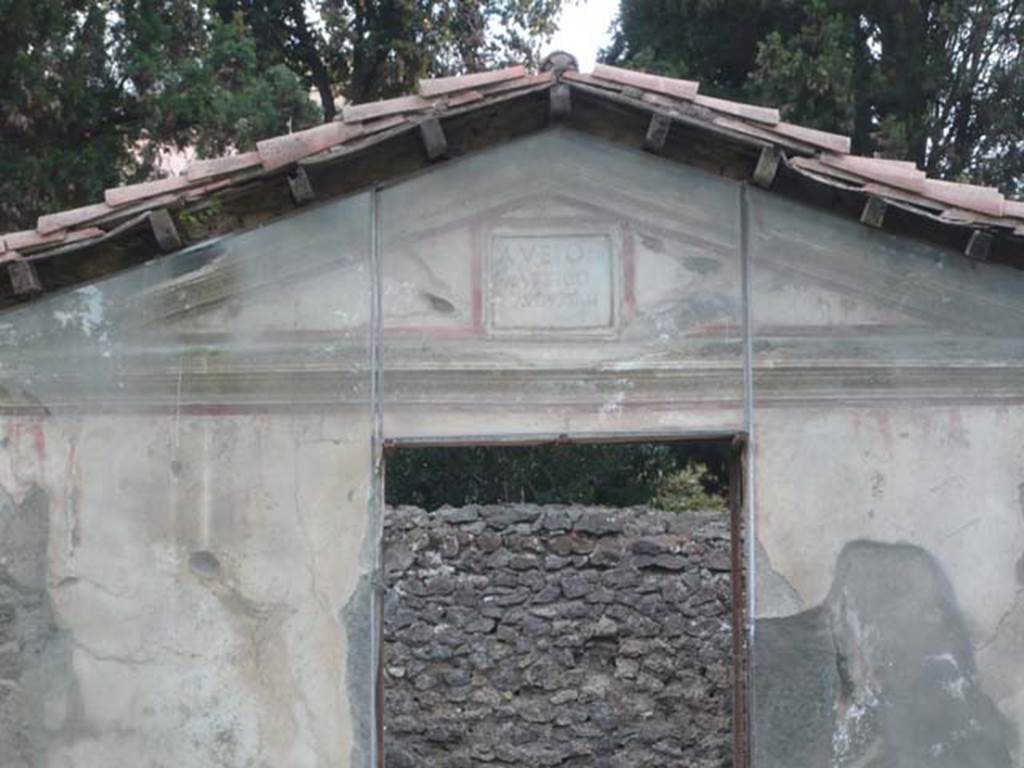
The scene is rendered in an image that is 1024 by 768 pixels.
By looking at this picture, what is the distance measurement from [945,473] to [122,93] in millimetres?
8229

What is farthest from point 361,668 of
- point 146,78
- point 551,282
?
point 146,78

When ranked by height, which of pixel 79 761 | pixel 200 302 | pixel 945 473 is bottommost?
pixel 79 761

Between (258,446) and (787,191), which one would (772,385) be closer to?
(787,191)

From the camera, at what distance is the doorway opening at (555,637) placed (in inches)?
440

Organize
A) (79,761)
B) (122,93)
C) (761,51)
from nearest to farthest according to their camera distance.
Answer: (79,761) → (122,93) → (761,51)

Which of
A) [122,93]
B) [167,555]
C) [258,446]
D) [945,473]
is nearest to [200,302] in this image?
[258,446]

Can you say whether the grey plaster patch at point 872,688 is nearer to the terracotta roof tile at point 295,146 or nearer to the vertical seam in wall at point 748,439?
the vertical seam in wall at point 748,439

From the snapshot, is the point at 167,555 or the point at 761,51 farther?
the point at 761,51

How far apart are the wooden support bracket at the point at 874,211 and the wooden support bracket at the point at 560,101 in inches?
38.5

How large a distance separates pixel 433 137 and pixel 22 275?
1338 millimetres

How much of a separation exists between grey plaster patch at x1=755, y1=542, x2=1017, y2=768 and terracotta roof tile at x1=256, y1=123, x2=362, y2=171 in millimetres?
2038

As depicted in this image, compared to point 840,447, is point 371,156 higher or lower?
higher

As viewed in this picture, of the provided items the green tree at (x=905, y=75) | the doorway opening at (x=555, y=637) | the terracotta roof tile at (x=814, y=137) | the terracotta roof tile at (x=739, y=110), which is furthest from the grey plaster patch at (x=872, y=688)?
the green tree at (x=905, y=75)

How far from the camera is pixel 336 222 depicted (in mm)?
5082
